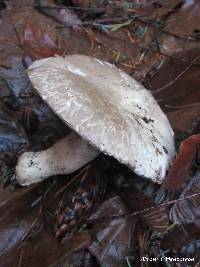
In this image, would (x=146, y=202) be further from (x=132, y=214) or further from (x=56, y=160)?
(x=56, y=160)

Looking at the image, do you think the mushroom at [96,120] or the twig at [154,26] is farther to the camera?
the twig at [154,26]

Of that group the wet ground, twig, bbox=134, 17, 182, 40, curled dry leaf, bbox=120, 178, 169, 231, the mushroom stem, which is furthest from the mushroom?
twig, bbox=134, 17, 182, 40

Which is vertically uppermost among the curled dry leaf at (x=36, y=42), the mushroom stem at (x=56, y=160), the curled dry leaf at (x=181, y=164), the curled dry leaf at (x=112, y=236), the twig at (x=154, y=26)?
the twig at (x=154, y=26)

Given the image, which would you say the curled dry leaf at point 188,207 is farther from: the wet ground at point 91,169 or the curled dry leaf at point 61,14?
the curled dry leaf at point 61,14

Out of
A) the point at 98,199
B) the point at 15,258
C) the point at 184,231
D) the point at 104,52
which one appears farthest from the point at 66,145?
the point at 104,52

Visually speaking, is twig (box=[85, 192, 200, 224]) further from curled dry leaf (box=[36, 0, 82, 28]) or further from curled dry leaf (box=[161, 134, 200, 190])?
curled dry leaf (box=[36, 0, 82, 28])

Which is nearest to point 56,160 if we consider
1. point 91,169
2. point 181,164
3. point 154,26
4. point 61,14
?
point 91,169

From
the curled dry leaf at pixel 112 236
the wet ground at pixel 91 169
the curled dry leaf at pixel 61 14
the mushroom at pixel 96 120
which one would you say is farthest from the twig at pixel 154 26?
the curled dry leaf at pixel 112 236
